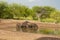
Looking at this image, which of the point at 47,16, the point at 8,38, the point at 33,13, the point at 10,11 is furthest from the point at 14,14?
the point at 8,38

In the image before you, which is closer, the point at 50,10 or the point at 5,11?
the point at 5,11

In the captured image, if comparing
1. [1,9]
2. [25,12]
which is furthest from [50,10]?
[1,9]

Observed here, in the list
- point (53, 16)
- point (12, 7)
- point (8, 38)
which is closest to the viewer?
point (8, 38)

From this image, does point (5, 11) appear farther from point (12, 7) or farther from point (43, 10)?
point (43, 10)

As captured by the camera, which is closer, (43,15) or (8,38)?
(8,38)

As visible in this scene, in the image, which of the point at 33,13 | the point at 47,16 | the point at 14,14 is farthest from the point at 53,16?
the point at 14,14

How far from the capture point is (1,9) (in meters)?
43.2

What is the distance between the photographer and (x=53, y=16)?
42.4 metres

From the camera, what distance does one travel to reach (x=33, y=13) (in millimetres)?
46281

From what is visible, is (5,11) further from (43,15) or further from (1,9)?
(43,15)

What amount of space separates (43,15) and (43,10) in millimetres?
2020

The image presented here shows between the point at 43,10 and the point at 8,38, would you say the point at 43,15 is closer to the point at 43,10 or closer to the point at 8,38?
the point at 43,10

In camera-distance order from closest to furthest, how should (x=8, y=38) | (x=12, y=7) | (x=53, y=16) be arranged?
(x=8, y=38) < (x=53, y=16) < (x=12, y=7)

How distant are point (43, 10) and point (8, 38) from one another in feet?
110
